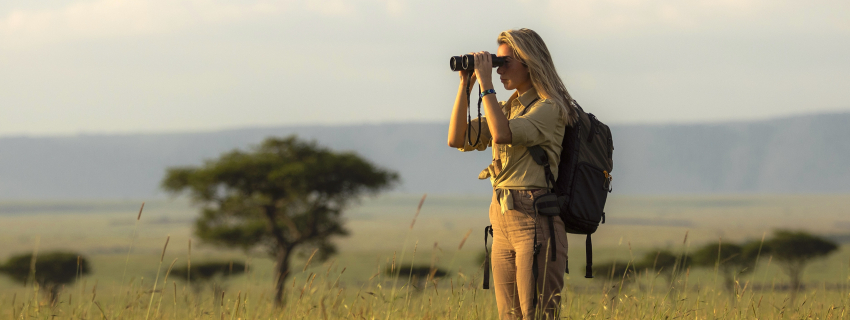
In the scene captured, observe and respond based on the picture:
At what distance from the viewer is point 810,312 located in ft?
13.0

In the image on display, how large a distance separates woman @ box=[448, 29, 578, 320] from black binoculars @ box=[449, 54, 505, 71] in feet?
0.12

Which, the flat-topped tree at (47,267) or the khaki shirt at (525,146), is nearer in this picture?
the khaki shirt at (525,146)

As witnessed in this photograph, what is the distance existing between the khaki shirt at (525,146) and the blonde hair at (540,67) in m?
0.06

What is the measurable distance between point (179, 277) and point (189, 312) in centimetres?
2330

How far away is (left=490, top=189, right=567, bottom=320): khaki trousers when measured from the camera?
272 cm

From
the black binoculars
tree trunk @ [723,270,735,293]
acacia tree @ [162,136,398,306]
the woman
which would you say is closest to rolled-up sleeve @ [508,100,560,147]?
the woman

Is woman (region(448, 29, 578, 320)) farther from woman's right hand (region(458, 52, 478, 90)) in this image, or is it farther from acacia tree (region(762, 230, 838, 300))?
acacia tree (region(762, 230, 838, 300))

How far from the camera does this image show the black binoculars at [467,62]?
2.84m

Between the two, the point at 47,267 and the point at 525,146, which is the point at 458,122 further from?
the point at 47,267

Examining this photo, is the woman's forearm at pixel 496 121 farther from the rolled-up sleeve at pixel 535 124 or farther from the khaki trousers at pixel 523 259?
the khaki trousers at pixel 523 259

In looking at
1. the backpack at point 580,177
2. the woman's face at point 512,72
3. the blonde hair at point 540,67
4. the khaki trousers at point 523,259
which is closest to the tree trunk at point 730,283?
the backpack at point 580,177

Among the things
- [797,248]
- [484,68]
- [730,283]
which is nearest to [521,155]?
[484,68]

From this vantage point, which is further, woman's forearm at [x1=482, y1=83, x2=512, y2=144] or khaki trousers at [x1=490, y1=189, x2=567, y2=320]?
khaki trousers at [x1=490, y1=189, x2=567, y2=320]

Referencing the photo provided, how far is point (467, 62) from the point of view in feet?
9.39
